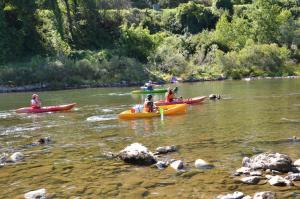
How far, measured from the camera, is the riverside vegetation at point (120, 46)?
58.1m

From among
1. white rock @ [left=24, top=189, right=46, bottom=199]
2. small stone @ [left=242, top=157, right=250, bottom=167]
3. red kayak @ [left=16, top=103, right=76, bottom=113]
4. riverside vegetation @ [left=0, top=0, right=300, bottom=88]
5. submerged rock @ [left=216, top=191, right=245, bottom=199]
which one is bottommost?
white rock @ [left=24, top=189, right=46, bottom=199]

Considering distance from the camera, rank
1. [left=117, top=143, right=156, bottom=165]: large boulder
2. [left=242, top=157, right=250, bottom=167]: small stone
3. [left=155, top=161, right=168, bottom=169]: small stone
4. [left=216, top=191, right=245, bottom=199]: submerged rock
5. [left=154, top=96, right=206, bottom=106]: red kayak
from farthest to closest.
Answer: [left=154, top=96, right=206, bottom=106]: red kayak
[left=117, top=143, right=156, bottom=165]: large boulder
[left=155, top=161, right=168, bottom=169]: small stone
[left=242, top=157, right=250, bottom=167]: small stone
[left=216, top=191, right=245, bottom=199]: submerged rock

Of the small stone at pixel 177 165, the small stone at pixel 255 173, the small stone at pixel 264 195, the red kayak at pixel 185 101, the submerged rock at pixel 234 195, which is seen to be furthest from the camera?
the red kayak at pixel 185 101

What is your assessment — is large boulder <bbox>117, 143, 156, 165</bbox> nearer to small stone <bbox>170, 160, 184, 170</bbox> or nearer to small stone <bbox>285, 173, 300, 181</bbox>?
small stone <bbox>170, 160, 184, 170</bbox>

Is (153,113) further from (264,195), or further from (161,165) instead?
(264,195)

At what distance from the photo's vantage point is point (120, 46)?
68.2 meters

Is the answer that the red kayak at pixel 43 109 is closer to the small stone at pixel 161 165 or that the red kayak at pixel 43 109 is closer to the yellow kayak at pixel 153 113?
the yellow kayak at pixel 153 113

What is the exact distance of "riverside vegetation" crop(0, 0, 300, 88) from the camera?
58.1 metres

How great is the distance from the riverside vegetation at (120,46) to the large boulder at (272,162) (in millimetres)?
44808

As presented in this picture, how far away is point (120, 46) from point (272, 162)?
5734cm

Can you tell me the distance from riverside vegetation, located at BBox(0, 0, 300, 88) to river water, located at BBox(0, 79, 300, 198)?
28.7 metres

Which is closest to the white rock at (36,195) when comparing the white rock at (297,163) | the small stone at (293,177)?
the small stone at (293,177)

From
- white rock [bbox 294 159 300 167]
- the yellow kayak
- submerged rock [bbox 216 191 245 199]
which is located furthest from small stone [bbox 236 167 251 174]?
the yellow kayak

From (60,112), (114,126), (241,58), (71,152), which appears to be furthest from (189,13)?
(71,152)
